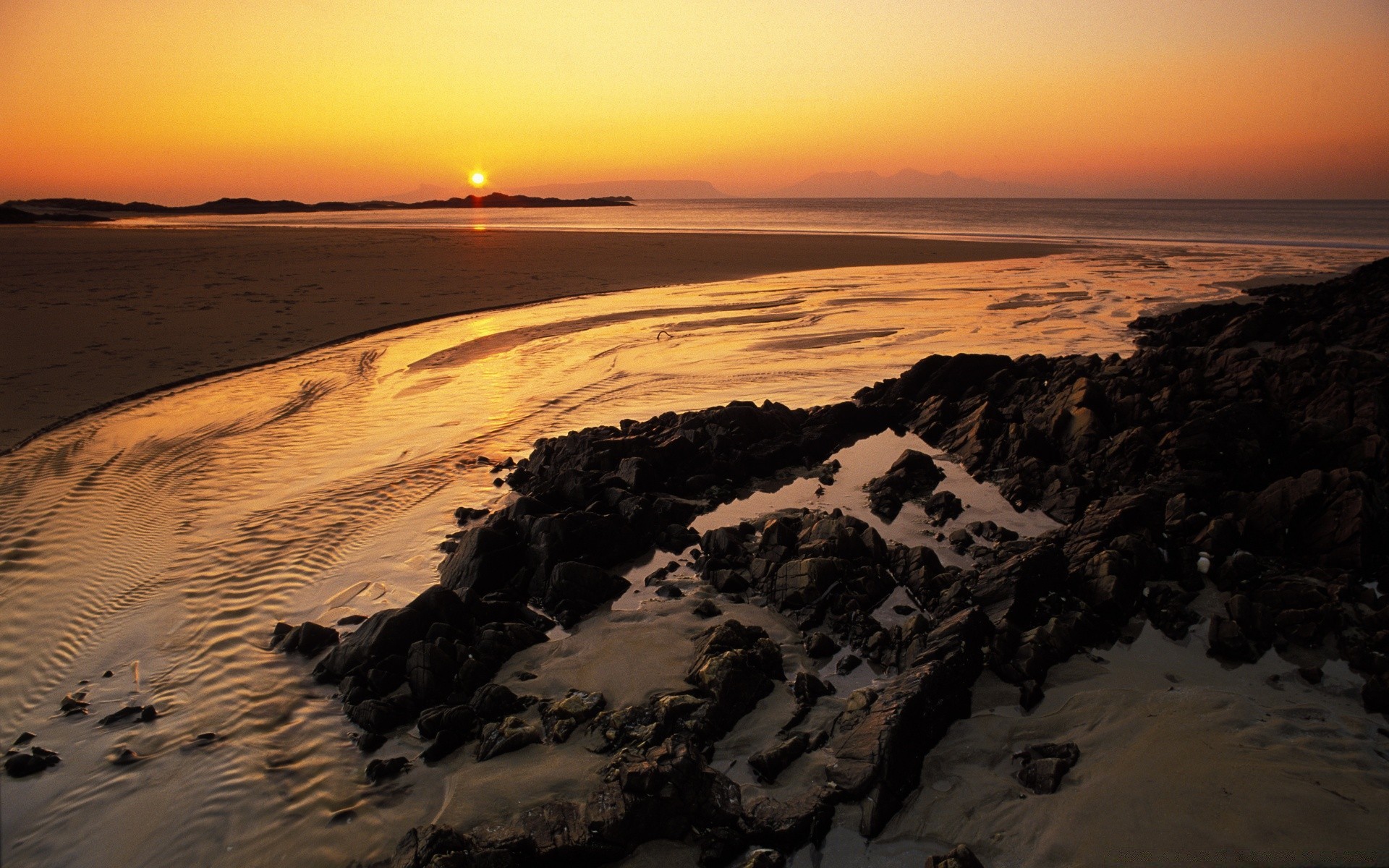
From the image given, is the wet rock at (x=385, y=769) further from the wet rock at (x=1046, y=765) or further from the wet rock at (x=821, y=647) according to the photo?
the wet rock at (x=1046, y=765)

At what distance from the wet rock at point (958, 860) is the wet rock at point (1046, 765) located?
28.6 inches

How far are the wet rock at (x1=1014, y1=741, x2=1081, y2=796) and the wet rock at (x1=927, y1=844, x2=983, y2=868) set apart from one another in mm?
726

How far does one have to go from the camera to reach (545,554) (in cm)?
731

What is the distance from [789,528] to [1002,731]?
298 cm

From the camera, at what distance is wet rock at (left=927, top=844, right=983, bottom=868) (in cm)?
374

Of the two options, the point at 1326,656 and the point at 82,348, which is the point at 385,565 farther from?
the point at 82,348

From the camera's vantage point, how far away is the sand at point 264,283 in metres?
15.2

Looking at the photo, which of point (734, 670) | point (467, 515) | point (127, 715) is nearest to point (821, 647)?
point (734, 670)

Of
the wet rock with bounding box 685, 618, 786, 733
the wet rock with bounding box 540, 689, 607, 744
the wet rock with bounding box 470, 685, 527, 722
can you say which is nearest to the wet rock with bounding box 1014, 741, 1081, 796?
the wet rock with bounding box 685, 618, 786, 733

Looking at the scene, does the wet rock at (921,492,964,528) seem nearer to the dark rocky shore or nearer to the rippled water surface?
the dark rocky shore

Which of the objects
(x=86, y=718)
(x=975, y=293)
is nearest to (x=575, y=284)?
(x=975, y=293)

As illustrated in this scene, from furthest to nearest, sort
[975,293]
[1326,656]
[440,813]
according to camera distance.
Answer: [975,293], [1326,656], [440,813]

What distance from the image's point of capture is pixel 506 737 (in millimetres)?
4945

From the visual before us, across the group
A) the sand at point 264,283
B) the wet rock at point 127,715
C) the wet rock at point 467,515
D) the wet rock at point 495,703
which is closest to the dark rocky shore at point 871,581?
the wet rock at point 495,703
